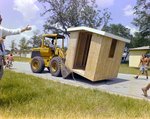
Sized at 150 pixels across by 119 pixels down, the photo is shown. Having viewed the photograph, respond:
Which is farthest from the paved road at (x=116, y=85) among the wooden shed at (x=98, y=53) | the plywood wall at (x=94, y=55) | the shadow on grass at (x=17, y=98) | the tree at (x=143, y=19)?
the tree at (x=143, y=19)

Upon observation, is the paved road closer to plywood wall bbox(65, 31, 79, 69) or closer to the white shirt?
plywood wall bbox(65, 31, 79, 69)

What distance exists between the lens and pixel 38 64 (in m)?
9.82

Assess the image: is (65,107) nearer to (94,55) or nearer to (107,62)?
(94,55)

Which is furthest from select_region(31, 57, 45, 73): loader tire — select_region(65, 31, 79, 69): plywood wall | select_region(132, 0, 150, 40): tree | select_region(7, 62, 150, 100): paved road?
select_region(132, 0, 150, 40): tree

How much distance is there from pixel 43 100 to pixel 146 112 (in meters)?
2.61

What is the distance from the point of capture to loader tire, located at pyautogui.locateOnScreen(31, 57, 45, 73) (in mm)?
9641

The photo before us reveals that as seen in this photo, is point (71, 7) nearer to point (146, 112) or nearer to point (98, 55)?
point (98, 55)

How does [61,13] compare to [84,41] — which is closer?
[84,41]

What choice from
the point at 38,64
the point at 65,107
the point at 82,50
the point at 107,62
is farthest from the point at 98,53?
the point at 38,64

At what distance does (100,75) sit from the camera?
7.01 m

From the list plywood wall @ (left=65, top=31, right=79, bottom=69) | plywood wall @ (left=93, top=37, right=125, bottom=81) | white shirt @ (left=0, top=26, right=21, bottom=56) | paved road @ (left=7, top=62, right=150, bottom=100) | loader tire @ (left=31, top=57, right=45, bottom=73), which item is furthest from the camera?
loader tire @ (left=31, top=57, right=45, bottom=73)

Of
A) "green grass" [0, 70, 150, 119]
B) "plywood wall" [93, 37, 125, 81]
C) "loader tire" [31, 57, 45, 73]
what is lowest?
"loader tire" [31, 57, 45, 73]

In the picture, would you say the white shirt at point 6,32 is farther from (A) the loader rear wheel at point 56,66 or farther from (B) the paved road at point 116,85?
(A) the loader rear wheel at point 56,66

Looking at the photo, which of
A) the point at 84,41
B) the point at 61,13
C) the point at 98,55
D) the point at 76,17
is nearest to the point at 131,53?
the point at 76,17
